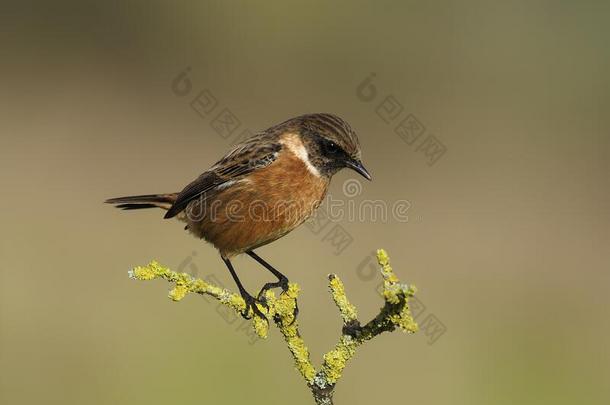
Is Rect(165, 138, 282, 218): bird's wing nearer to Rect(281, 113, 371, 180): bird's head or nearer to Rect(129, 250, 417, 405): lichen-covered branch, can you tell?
Rect(281, 113, 371, 180): bird's head

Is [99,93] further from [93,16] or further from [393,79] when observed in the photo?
[393,79]

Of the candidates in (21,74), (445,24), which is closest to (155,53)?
(21,74)

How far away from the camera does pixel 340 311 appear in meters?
3.06

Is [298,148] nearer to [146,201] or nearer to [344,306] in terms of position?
[146,201]

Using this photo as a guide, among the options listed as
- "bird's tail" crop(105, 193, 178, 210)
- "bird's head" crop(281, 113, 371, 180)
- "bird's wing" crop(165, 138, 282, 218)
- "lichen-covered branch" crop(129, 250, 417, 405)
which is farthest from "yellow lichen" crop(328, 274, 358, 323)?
"bird's tail" crop(105, 193, 178, 210)

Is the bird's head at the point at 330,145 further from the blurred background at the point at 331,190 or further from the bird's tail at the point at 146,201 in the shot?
the blurred background at the point at 331,190

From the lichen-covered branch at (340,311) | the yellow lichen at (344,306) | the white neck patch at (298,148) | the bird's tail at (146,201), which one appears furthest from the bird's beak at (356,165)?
the yellow lichen at (344,306)

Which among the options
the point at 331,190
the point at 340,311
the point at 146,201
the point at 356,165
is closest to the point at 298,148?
the point at 356,165

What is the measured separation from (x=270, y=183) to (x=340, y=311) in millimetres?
1729

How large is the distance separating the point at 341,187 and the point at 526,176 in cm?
309

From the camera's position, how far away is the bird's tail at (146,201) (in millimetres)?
5305

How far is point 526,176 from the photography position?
37.9 ft

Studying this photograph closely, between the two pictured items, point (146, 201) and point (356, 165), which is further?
point (146, 201)

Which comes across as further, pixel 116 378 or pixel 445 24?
pixel 445 24
